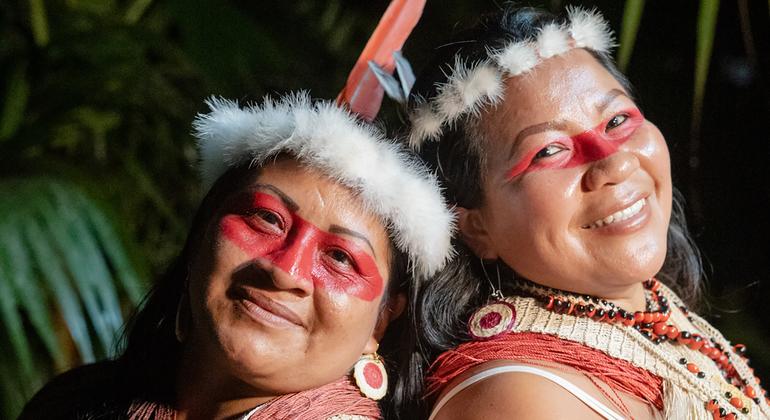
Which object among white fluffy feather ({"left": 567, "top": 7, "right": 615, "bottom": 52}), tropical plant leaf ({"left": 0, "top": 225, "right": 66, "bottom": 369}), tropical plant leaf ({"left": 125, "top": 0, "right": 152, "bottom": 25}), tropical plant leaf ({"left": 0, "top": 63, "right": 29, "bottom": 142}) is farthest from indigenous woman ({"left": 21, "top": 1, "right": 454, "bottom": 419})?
tropical plant leaf ({"left": 125, "top": 0, "right": 152, "bottom": 25})

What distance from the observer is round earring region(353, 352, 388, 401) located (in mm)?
1240

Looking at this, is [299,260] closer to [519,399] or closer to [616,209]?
[519,399]

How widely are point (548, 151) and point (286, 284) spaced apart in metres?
0.41

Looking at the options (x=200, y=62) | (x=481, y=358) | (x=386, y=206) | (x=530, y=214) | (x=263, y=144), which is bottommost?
(x=481, y=358)

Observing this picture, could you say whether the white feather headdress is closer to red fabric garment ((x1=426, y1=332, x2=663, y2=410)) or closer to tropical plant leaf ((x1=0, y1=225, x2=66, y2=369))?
red fabric garment ((x1=426, y1=332, x2=663, y2=410))

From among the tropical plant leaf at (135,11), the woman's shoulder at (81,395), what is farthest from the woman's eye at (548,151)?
the tropical plant leaf at (135,11)

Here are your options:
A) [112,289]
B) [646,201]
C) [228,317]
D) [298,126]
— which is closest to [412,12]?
[298,126]

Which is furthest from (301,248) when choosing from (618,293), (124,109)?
(124,109)

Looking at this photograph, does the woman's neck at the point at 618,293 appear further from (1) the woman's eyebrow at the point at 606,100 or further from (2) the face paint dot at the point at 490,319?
(1) the woman's eyebrow at the point at 606,100

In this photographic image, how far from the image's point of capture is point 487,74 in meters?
1.27

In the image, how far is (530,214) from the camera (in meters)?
1.23

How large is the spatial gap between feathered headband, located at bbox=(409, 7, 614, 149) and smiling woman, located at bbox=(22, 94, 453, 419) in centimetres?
9

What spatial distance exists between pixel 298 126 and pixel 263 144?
59mm

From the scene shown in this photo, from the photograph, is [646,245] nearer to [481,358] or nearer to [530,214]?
[530,214]
